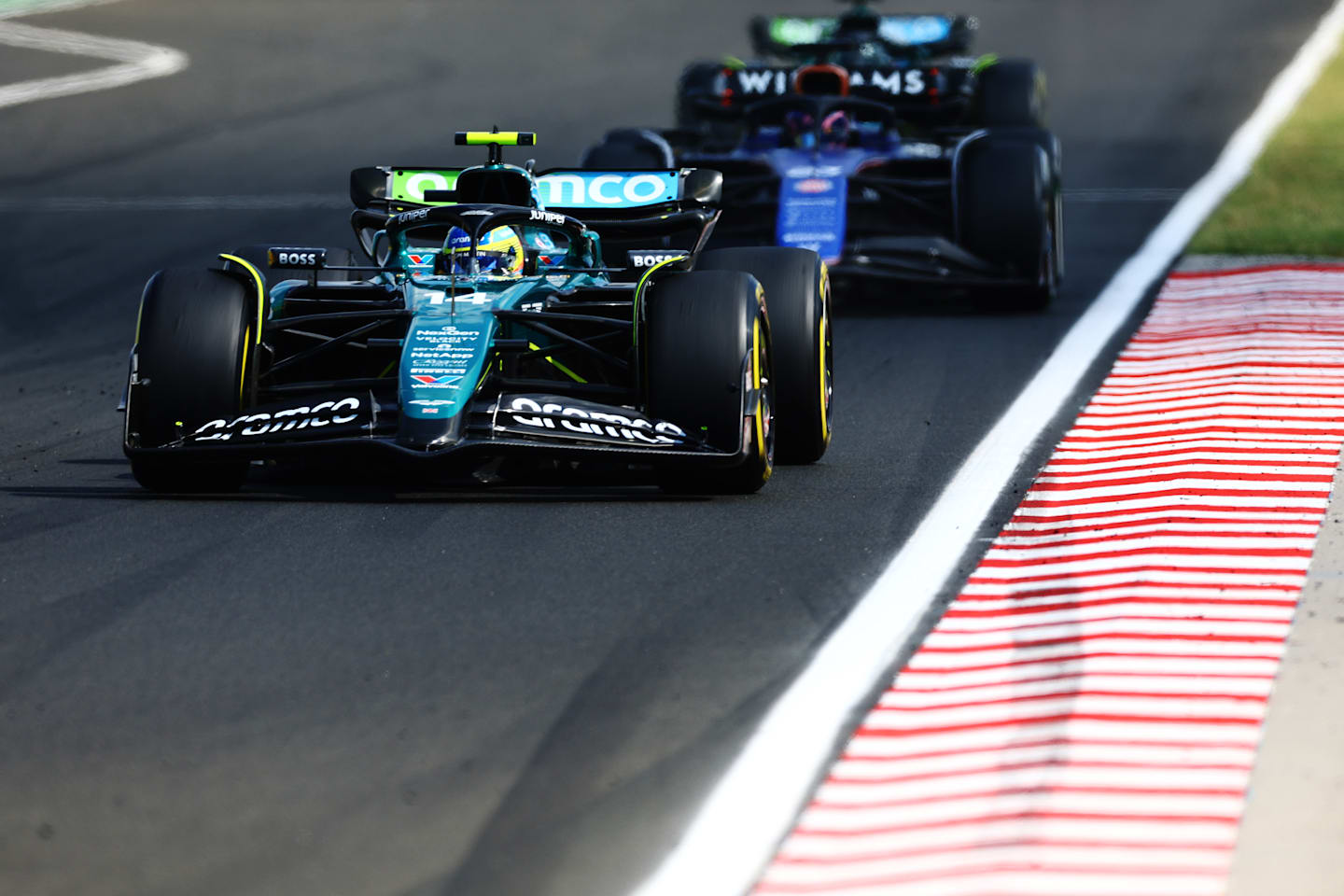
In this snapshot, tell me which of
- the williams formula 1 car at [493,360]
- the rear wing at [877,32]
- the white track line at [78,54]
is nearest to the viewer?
the williams formula 1 car at [493,360]

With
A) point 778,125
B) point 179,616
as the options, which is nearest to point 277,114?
point 778,125

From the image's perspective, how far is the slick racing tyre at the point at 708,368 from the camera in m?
7.76

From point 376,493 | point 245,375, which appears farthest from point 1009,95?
point 245,375

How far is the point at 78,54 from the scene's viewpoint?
107ft

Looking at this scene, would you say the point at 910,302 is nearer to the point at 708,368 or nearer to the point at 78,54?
the point at 708,368

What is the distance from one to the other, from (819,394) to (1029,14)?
106ft

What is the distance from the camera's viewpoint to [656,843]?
422 centimetres

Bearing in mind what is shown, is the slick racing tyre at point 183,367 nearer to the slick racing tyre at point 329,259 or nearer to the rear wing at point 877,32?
the slick racing tyre at point 329,259

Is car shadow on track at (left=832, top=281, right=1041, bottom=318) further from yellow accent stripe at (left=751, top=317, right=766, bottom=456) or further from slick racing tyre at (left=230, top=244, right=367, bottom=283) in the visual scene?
yellow accent stripe at (left=751, top=317, right=766, bottom=456)

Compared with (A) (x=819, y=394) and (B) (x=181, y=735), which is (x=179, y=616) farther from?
(A) (x=819, y=394)

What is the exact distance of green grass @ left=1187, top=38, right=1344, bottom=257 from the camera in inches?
655

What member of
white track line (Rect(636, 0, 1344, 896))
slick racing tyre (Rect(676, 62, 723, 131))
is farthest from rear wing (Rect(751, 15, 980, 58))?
white track line (Rect(636, 0, 1344, 896))

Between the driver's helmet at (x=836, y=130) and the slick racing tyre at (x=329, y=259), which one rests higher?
the slick racing tyre at (x=329, y=259)

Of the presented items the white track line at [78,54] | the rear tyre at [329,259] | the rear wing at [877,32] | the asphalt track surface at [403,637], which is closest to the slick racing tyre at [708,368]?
the asphalt track surface at [403,637]
